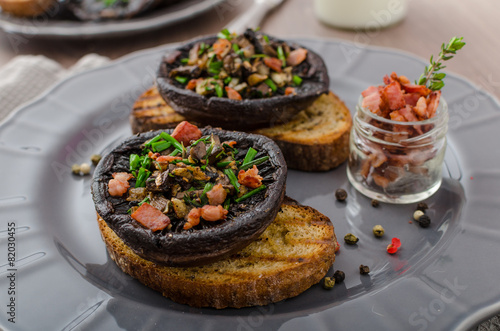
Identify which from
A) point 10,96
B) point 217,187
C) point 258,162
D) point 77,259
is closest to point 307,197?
point 258,162

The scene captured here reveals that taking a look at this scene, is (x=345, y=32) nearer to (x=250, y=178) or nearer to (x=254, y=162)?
(x=254, y=162)

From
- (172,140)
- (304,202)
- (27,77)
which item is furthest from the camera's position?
(27,77)

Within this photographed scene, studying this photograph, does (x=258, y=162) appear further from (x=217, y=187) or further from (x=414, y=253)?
(x=414, y=253)

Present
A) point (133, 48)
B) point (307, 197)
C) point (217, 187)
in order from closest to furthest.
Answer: point (217, 187)
point (307, 197)
point (133, 48)

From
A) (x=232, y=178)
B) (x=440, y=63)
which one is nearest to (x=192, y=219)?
(x=232, y=178)

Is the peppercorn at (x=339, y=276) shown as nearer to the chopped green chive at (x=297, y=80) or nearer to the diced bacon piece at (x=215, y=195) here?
the diced bacon piece at (x=215, y=195)
